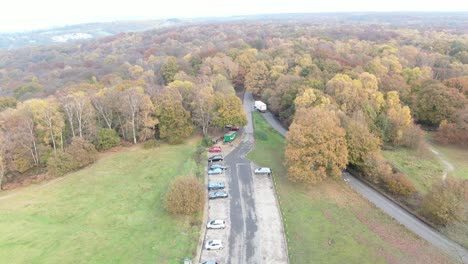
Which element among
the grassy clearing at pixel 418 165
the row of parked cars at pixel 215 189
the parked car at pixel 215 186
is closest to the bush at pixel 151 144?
the row of parked cars at pixel 215 189

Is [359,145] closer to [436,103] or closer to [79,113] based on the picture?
[436,103]

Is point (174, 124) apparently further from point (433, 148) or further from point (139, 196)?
point (433, 148)

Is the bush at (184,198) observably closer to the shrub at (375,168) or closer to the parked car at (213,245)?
the parked car at (213,245)

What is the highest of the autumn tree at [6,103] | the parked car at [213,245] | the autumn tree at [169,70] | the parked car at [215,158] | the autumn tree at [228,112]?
the autumn tree at [169,70]

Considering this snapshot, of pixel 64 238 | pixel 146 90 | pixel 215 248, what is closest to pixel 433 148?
pixel 215 248

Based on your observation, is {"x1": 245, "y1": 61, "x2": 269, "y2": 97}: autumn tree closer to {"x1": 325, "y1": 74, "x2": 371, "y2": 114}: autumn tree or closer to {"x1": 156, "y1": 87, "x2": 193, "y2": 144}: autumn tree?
{"x1": 325, "y1": 74, "x2": 371, "y2": 114}: autumn tree

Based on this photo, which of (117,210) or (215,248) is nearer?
(215,248)
